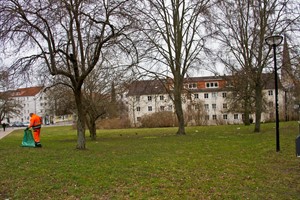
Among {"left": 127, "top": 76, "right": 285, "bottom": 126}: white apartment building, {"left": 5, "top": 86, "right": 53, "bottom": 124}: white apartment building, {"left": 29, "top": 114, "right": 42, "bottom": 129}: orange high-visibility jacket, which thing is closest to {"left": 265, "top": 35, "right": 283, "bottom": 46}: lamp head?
{"left": 29, "top": 114, "right": 42, "bottom": 129}: orange high-visibility jacket

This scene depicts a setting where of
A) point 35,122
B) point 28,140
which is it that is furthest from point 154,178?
point 28,140

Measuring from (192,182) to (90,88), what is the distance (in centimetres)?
1741

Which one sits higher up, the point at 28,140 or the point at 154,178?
the point at 28,140

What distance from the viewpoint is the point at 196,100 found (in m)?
63.4

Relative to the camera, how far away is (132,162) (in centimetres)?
1048

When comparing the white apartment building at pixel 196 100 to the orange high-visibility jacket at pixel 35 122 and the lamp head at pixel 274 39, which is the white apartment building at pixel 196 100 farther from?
the lamp head at pixel 274 39

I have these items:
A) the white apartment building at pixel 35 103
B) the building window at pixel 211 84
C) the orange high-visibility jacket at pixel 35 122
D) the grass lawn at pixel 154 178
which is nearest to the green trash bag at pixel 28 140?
the orange high-visibility jacket at pixel 35 122

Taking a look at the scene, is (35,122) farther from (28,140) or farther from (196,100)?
(196,100)

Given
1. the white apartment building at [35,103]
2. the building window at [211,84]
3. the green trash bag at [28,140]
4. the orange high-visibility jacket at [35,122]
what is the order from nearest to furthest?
1. the orange high-visibility jacket at [35,122]
2. the green trash bag at [28,140]
3. the white apartment building at [35,103]
4. the building window at [211,84]

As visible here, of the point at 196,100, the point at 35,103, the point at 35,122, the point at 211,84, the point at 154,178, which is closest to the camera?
the point at 154,178

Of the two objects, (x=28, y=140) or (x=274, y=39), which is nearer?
(x=274, y=39)

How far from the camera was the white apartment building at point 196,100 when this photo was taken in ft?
84.2

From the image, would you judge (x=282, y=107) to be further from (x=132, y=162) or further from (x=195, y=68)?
(x=132, y=162)

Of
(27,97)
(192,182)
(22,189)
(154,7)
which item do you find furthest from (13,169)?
(27,97)
